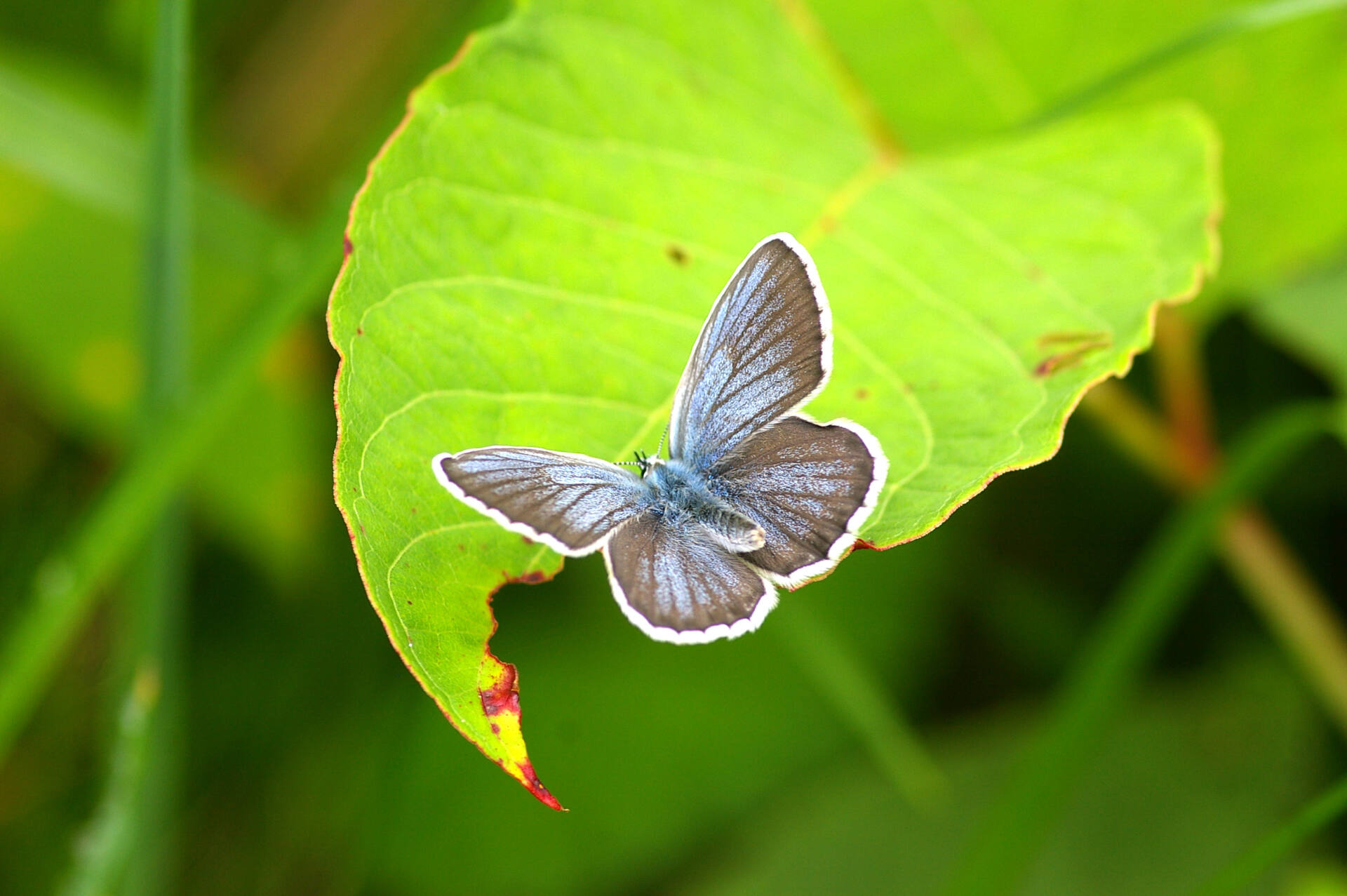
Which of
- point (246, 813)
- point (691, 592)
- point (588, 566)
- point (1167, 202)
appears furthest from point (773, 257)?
point (246, 813)

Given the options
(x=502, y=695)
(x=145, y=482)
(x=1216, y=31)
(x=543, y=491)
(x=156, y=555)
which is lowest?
(x=156, y=555)

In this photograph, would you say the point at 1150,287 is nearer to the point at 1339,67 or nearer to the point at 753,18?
the point at 753,18

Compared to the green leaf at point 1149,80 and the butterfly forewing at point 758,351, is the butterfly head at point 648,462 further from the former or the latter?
the green leaf at point 1149,80

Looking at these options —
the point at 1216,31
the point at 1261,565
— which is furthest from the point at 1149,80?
the point at 1261,565

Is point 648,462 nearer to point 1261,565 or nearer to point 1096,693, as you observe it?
point 1096,693

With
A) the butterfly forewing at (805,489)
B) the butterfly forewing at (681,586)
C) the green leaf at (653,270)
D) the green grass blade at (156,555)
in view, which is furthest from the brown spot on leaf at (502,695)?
the green grass blade at (156,555)

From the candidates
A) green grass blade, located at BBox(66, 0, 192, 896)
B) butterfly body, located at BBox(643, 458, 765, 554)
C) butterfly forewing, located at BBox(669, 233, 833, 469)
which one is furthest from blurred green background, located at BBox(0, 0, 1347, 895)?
butterfly forewing, located at BBox(669, 233, 833, 469)

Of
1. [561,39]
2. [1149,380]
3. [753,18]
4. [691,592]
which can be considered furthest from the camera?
[1149,380]
